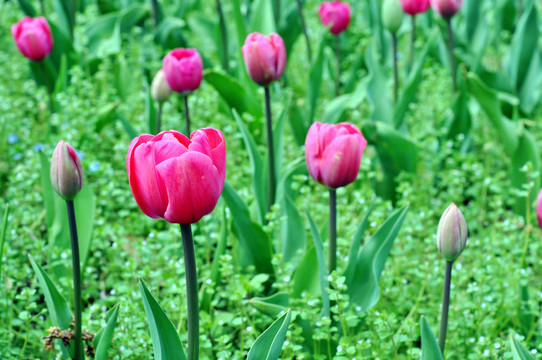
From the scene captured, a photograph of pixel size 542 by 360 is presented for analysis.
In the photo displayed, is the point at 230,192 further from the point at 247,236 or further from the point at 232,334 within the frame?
the point at 232,334

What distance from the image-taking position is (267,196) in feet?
7.07

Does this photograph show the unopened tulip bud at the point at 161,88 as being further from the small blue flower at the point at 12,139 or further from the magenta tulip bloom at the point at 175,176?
the magenta tulip bloom at the point at 175,176

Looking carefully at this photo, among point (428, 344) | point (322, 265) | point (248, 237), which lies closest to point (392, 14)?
point (248, 237)

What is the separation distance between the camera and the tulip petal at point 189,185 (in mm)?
1098

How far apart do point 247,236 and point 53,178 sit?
709mm

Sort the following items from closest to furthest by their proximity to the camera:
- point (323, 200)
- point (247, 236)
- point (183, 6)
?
point (247, 236), point (323, 200), point (183, 6)

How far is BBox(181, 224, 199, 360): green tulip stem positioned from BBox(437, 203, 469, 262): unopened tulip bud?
19.6 inches

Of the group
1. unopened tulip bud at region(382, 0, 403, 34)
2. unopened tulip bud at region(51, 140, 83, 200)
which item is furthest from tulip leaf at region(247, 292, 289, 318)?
unopened tulip bud at region(382, 0, 403, 34)

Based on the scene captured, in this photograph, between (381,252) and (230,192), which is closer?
(381,252)

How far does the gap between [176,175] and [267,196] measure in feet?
3.50

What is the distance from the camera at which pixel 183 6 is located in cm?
367

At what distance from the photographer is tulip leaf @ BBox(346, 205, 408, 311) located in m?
1.62

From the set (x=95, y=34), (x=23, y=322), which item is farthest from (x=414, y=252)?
(x=95, y=34)

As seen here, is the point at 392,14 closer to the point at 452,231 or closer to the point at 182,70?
the point at 182,70
